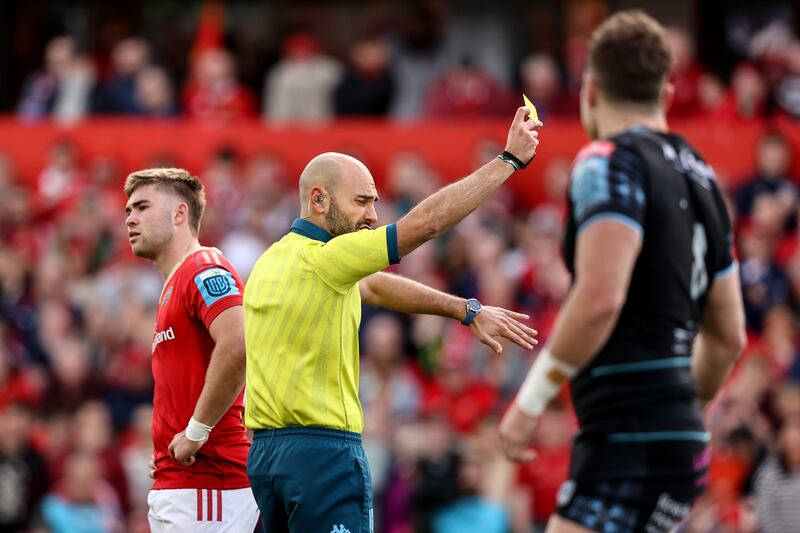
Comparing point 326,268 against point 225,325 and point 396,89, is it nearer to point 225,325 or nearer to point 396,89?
point 225,325

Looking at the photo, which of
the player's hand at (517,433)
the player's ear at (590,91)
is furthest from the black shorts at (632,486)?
the player's ear at (590,91)

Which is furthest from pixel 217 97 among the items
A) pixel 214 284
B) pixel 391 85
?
pixel 214 284

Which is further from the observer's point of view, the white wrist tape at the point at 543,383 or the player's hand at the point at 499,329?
the player's hand at the point at 499,329

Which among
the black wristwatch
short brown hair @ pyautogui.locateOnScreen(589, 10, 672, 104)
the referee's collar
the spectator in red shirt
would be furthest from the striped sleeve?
the spectator in red shirt

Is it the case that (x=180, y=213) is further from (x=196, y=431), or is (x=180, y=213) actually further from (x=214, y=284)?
(x=196, y=431)

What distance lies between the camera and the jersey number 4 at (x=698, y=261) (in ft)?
18.3

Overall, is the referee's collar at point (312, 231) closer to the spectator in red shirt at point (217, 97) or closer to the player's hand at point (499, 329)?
the player's hand at point (499, 329)

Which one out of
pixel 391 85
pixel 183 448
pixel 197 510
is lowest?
pixel 197 510

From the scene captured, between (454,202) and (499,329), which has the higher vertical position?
(454,202)

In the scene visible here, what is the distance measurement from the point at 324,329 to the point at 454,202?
0.84 meters

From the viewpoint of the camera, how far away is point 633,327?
18.0ft

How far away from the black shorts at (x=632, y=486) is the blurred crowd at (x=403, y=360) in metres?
6.27

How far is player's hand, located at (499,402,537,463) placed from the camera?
5426 millimetres

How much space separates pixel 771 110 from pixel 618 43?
38.1 feet
